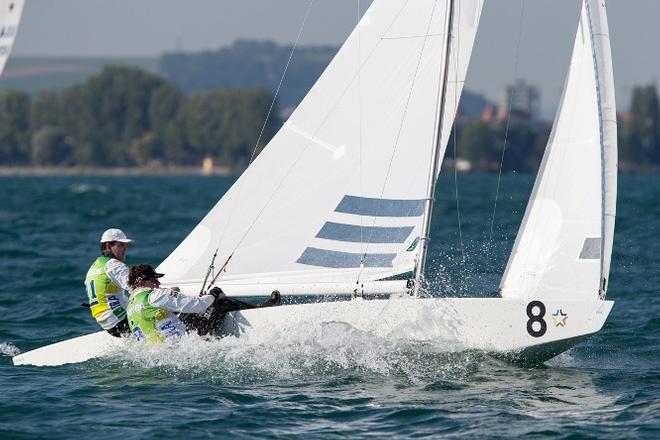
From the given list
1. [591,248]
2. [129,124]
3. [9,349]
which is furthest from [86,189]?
[129,124]

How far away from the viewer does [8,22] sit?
10.2 metres

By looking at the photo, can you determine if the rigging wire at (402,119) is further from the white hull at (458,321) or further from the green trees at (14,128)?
the green trees at (14,128)

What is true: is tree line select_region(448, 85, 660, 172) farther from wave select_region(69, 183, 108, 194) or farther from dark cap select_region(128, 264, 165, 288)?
dark cap select_region(128, 264, 165, 288)

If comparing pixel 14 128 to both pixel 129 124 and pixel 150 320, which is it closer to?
pixel 129 124

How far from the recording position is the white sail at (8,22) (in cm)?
1016

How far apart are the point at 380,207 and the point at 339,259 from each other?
0.51 meters

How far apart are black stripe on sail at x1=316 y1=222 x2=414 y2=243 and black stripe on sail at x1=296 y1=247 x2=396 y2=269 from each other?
12cm

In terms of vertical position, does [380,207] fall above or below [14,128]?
below

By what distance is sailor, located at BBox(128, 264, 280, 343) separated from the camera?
8383mm

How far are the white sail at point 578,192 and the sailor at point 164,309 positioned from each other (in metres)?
2.13

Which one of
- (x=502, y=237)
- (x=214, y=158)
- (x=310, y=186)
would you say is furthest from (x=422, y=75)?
(x=214, y=158)

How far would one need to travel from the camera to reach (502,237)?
21812mm

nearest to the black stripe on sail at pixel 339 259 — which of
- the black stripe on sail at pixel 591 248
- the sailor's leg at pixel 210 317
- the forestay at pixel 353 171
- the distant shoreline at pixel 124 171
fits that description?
the forestay at pixel 353 171

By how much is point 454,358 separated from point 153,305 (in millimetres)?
2157
